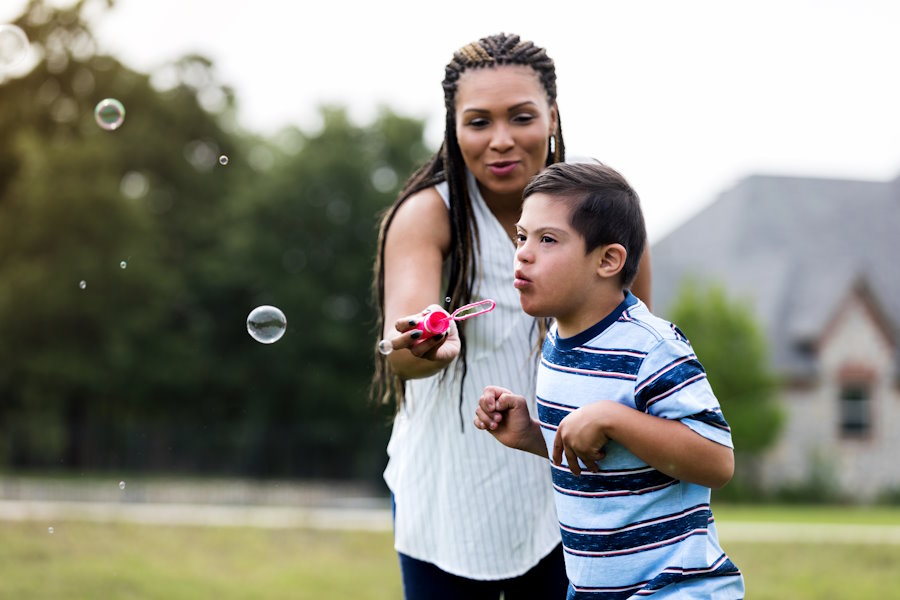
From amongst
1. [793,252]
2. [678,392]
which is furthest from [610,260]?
[793,252]

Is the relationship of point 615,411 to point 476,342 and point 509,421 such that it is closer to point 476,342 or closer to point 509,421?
point 509,421

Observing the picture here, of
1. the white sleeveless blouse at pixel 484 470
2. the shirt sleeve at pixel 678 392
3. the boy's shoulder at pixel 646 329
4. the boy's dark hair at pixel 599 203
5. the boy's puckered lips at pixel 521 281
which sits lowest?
the white sleeveless blouse at pixel 484 470

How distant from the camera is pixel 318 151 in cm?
3127

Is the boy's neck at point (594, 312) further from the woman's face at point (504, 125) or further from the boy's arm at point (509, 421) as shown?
the woman's face at point (504, 125)

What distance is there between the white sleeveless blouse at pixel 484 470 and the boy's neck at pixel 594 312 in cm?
45

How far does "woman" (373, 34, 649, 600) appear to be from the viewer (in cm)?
269

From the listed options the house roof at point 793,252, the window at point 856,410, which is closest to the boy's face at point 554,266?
the house roof at point 793,252

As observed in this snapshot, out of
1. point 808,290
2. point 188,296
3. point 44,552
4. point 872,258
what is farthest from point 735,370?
point 44,552

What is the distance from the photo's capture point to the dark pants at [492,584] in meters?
2.79

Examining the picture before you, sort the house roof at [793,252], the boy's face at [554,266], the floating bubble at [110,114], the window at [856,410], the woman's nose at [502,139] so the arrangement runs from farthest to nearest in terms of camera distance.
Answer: the window at [856,410]
the house roof at [793,252]
the floating bubble at [110,114]
the woman's nose at [502,139]
the boy's face at [554,266]

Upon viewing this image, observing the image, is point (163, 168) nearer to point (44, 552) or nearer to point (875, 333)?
point (875, 333)

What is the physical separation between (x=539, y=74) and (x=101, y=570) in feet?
24.7

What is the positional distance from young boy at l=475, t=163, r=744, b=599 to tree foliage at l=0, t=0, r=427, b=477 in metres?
25.0

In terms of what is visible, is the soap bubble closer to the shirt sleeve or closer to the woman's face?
the woman's face
